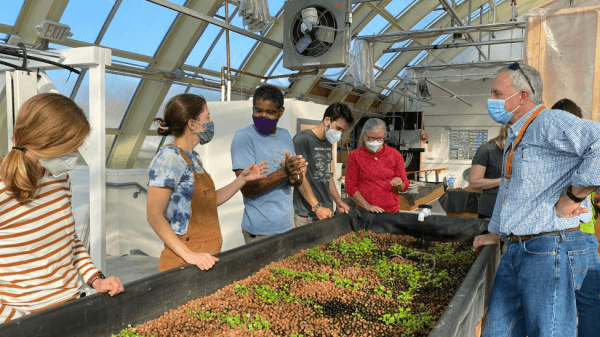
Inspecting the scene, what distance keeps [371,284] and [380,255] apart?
0.52 m

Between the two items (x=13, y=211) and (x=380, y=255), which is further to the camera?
(x=380, y=255)

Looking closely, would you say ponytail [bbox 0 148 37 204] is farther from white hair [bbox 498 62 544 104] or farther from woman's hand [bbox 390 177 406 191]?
woman's hand [bbox 390 177 406 191]

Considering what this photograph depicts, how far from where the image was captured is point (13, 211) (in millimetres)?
1292

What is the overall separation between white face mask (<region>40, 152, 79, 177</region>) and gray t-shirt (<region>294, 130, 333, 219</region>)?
189 cm

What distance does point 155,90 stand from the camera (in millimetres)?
9625

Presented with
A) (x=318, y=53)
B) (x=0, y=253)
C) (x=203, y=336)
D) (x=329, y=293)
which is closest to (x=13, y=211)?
(x=0, y=253)

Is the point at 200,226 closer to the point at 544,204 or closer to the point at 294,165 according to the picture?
the point at 294,165

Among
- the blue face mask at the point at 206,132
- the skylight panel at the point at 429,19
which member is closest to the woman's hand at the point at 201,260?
the blue face mask at the point at 206,132

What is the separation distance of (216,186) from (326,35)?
1915 millimetres

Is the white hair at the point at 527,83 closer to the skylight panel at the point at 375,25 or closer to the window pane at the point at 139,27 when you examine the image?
the window pane at the point at 139,27

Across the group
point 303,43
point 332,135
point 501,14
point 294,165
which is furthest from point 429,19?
point 294,165

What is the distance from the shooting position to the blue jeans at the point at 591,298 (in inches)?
74.6

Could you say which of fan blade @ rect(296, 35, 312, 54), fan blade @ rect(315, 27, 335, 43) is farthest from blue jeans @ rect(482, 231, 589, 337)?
fan blade @ rect(296, 35, 312, 54)

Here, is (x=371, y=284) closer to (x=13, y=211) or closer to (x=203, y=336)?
(x=203, y=336)
